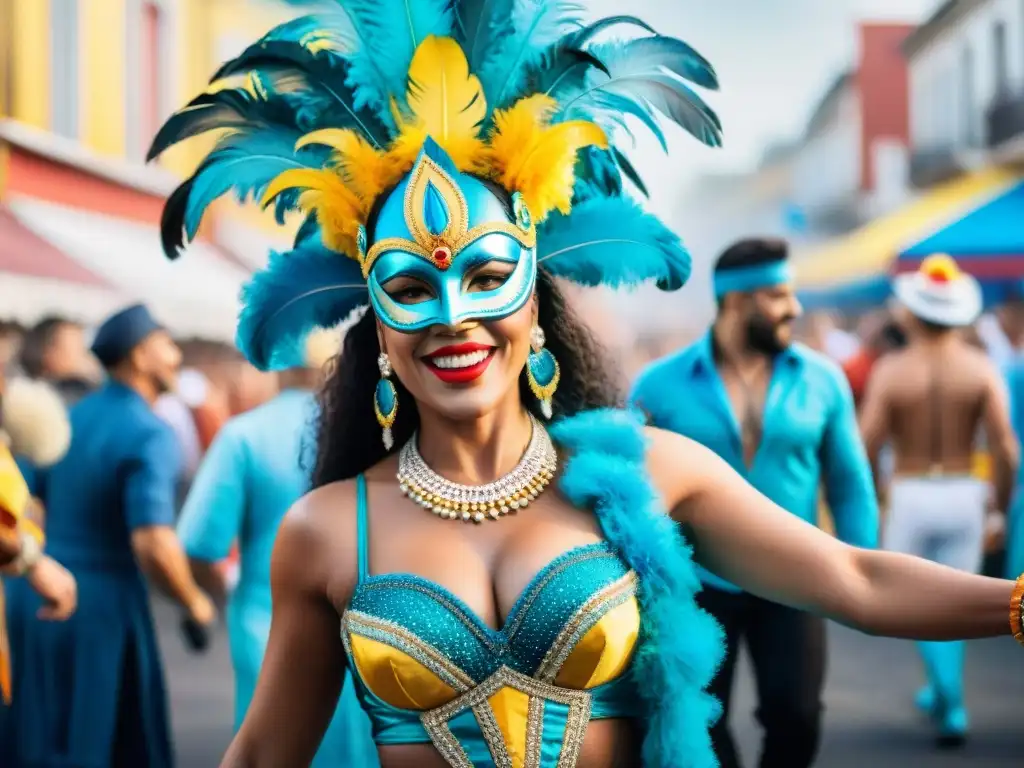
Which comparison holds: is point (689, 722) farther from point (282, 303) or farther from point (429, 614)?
point (282, 303)

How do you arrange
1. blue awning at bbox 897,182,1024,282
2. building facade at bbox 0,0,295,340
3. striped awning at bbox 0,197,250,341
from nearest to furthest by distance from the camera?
1. striped awning at bbox 0,197,250,341
2. building facade at bbox 0,0,295,340
3. blue awning at bbox 897,182,1024,282

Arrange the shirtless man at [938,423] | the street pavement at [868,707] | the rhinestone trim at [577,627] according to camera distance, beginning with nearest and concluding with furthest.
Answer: the rhinestone trim at [577,627]
the street pavement at [868,707]
the shirtless man at [938,423]

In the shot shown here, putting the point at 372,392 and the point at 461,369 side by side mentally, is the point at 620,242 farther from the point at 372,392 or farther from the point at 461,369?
the point at 372,392

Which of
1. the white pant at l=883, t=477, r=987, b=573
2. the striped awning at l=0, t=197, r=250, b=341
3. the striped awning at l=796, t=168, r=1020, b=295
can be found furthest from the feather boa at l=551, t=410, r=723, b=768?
the striped awning at l=796, t=168, r=1020, b=295

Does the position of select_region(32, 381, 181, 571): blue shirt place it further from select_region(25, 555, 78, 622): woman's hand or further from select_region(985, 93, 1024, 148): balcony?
select_region(985, 93, 1024, 148): balcony

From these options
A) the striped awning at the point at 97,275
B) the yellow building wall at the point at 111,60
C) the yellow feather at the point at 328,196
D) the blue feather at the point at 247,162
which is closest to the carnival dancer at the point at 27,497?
the blue feather at the point at 247,162

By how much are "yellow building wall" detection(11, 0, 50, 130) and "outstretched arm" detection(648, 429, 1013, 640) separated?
37.9 feet

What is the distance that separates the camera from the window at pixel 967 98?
2384 centimetres

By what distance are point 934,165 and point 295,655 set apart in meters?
23.3

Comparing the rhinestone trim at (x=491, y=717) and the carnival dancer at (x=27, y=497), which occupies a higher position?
the carnival dancer at (x=27, y=497)

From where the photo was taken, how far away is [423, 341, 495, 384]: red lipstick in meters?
2.52

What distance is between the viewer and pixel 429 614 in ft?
8.06

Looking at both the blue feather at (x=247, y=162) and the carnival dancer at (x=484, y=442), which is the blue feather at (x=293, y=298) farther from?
the blue feather at (x=247, y=162)

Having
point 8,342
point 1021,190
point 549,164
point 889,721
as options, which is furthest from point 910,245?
point 549,164
